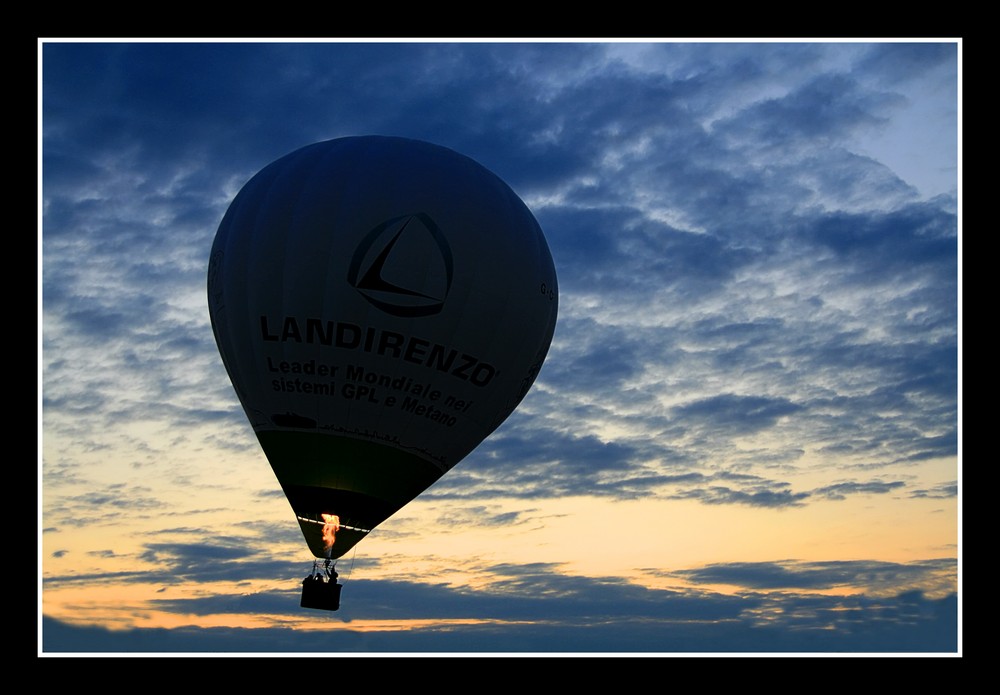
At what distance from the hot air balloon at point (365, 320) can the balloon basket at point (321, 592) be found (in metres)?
0.06

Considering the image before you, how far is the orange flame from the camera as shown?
2936cm

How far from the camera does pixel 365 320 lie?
28.4 m

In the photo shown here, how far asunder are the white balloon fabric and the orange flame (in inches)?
1.2

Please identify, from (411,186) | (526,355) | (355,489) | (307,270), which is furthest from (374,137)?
(355,489)

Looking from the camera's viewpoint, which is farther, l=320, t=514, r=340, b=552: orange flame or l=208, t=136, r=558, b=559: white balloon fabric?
l=320, t=514, r=340, b=552: orange flame

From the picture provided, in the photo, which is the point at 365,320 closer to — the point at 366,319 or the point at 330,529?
the point at 366,319

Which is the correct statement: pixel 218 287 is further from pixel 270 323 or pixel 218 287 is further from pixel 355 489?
pixel 355 489

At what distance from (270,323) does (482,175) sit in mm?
6357

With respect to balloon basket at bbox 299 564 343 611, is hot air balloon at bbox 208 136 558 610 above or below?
above

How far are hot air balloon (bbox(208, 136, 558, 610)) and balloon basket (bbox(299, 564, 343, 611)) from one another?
55 millimetres

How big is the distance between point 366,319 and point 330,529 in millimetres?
5070

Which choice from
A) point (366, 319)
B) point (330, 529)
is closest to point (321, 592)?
point (330, 529)

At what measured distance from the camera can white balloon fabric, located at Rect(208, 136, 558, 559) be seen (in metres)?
28.5

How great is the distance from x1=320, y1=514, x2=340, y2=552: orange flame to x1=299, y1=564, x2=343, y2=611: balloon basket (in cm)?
65
